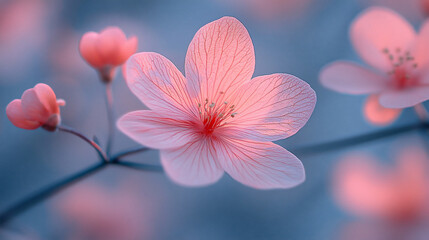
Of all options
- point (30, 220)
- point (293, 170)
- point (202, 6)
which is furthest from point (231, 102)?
point (30, 220)

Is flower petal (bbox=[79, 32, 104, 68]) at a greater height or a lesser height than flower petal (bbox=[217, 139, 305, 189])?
greater

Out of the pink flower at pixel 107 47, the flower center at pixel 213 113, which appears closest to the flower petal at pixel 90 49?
the pink flower at pixel 107 47

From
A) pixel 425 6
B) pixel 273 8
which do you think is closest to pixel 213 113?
pixel 425 6

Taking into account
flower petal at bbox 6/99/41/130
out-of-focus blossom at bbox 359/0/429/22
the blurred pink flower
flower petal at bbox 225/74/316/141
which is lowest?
the blurred pink flower

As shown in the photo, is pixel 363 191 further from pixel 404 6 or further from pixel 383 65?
pixel 404 6

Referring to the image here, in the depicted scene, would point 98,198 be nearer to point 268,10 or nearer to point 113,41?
point 113,41

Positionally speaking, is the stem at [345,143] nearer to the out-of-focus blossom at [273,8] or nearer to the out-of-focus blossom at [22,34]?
the out-of-focus blossom at [273,8]

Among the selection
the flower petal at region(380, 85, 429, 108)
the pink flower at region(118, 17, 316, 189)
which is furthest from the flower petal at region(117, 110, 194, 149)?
the flower petal at region(380, 85, 429, 108)

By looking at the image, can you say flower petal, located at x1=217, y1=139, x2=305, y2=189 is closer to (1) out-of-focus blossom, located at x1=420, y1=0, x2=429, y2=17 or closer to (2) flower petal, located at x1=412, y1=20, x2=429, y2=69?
(2) flower petal, located at x1=412, y1=20, x2=429, y2=69
